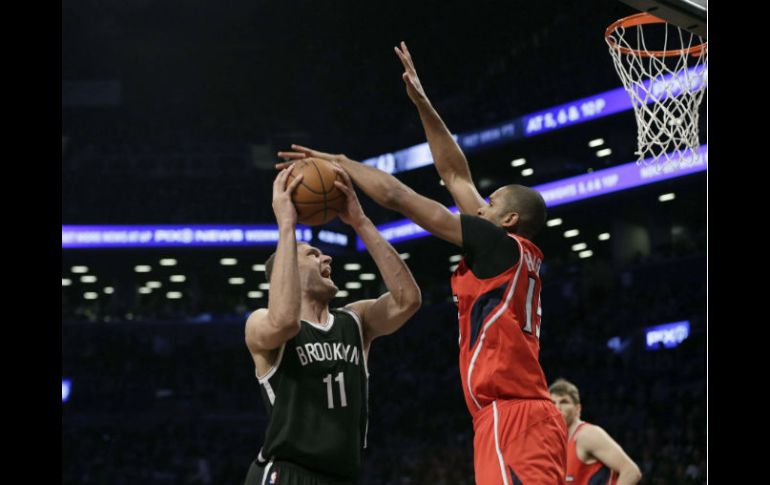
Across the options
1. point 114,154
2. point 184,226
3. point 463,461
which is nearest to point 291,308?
point 463,461

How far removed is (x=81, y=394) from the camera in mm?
26578

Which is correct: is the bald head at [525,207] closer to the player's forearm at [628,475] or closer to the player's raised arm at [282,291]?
the player's raised arm at [282,291]

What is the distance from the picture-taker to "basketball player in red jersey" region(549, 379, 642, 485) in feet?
23.8

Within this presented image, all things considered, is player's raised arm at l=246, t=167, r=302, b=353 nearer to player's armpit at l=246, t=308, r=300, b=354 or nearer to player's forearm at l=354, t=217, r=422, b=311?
player's armpit at l=246, t=308, r=300, b=354

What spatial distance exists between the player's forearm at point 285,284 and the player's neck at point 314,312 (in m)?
0.34

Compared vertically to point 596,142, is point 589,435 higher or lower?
lower

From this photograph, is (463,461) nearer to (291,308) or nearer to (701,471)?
(701,471)

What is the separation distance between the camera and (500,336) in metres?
4.50

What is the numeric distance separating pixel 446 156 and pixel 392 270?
859mm

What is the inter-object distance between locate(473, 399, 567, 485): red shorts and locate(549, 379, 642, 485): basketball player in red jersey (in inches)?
112

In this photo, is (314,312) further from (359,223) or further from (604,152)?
(604,152)

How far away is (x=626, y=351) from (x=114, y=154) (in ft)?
61.4

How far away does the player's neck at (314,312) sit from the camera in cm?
478

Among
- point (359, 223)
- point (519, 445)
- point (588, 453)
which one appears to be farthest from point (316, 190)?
point (588, 453)
